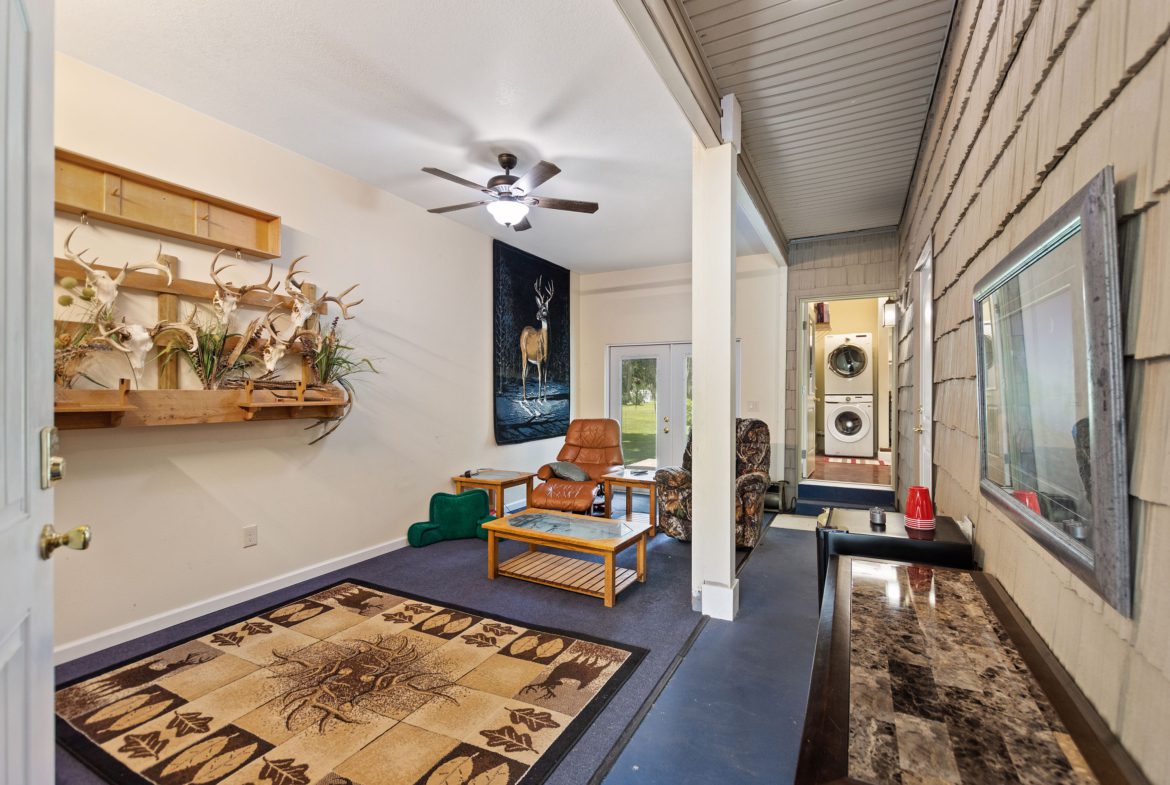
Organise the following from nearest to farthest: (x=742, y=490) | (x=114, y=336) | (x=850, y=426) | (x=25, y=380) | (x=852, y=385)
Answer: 1. (x=25, y=380)
2. (x=114, y=336)
3. (x=742, y=490)
4. (x=850, y=426)
5. (x=852, y=385)

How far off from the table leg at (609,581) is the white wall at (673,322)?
315cm

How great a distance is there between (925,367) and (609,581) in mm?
2169

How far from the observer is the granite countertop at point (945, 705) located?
727 mm

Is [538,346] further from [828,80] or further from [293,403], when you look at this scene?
[828,80]

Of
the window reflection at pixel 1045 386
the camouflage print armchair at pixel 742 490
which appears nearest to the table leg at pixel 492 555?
the camouflage print armchair at pixel 742 490

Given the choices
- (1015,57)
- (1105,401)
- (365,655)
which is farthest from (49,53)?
(365,655)

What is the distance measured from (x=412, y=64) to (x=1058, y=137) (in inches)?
100

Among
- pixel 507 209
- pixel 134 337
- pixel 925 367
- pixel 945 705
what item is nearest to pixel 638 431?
pixel 507 209

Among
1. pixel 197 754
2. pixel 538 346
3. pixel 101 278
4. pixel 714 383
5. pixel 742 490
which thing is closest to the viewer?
pixel 197 754

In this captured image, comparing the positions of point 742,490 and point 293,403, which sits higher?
point 293,403

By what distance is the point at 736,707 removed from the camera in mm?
2020

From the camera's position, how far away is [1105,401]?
2.57 feet

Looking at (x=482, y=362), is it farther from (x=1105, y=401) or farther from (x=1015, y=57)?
(x=1105, y=401)

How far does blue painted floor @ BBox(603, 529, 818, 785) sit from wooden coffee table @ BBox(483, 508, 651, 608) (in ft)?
2.12
